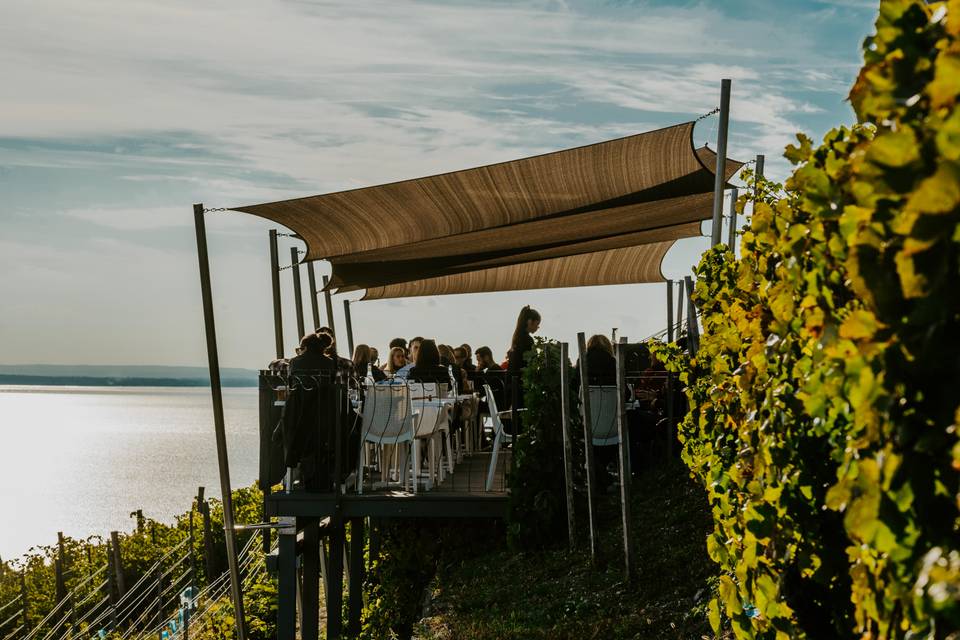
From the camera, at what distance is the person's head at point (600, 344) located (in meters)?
8.86

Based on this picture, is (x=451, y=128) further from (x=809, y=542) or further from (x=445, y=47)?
(x=809, y=542)

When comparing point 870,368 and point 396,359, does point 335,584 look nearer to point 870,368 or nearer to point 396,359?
point 396,359

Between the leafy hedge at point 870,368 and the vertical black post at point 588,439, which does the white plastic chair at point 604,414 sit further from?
the leafy hedge at point 870,368

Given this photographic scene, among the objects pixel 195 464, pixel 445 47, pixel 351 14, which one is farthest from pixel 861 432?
pixel 195 464

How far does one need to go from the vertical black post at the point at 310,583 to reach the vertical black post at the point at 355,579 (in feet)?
4.09

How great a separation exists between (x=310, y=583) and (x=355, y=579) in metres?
1.73

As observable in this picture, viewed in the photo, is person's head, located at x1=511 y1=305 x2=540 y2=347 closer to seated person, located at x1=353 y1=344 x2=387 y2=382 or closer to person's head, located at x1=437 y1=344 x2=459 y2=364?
seated person, located at x1=353 y1=344 x2=387 y2=382

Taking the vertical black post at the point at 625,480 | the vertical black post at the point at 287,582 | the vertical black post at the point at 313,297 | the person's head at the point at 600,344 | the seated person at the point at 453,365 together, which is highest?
the vertical black post at the point at 313,297

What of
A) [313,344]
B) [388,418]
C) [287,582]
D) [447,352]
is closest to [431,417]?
[388,418]

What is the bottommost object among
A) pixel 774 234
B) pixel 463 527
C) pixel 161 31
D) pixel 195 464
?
pixel 195 464

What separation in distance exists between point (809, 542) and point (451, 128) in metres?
9.02

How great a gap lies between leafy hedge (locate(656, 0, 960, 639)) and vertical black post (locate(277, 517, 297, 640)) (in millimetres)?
5857

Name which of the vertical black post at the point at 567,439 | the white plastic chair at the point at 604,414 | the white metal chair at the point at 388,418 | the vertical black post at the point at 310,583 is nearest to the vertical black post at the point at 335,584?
the vertical black post at the point at 310,583

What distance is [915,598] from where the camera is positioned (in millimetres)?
1354
